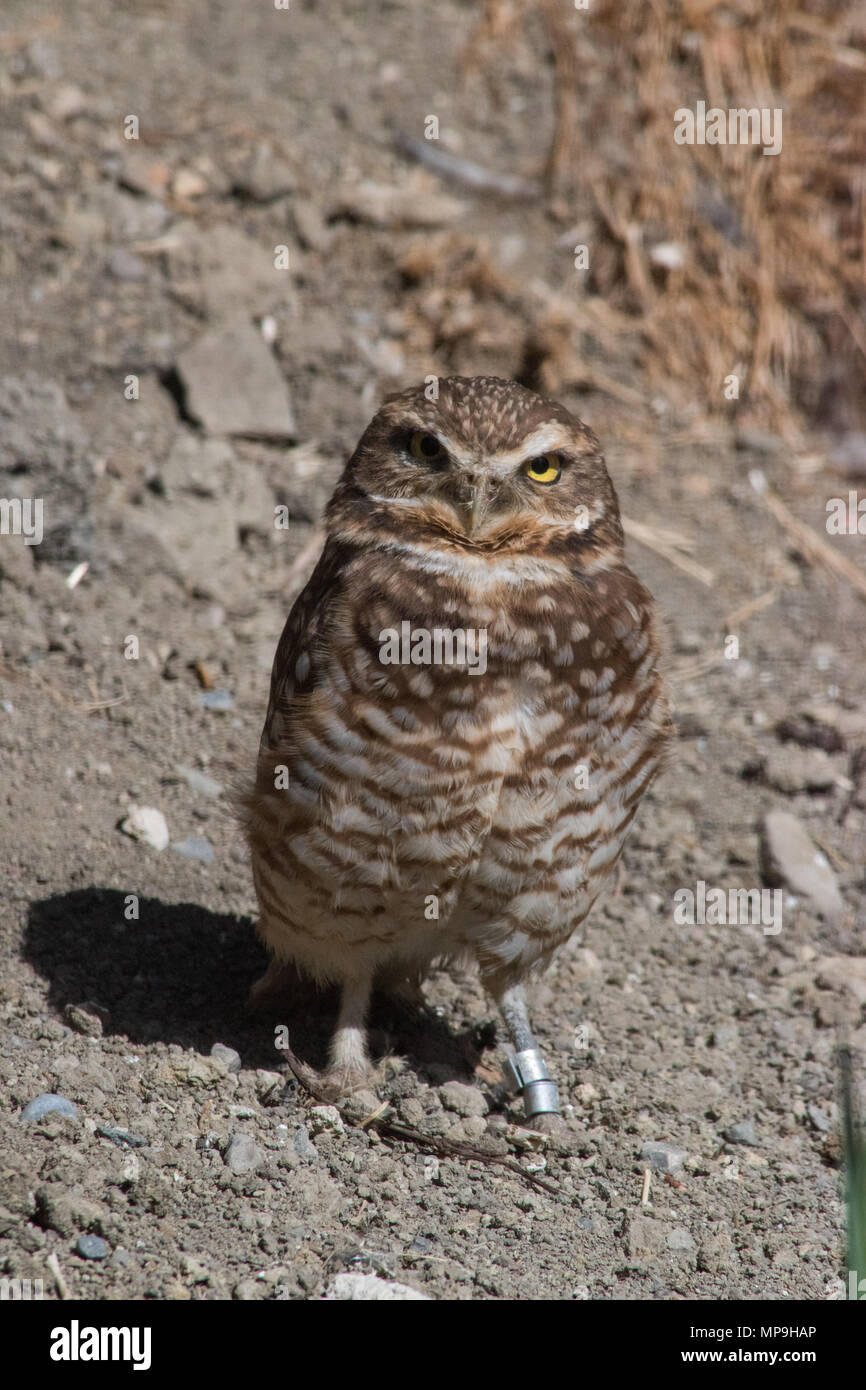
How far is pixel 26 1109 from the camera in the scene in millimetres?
3393

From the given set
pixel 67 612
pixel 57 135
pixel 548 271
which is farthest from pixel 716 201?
pixel 67 612

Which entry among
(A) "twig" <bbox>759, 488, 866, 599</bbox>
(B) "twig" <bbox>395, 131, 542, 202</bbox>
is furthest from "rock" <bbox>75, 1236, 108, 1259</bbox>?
(B) "twig" <bbox>395, 131, 542, 202</bbox>

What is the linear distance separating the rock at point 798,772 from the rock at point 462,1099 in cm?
207

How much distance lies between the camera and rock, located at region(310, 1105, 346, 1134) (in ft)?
11.9

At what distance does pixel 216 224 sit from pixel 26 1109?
4443mm

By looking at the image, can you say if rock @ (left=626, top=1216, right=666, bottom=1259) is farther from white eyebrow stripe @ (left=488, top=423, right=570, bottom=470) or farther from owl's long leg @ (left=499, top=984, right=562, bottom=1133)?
white eyebrow stripe @ (left=488, top=423, right=570, bottom=470)

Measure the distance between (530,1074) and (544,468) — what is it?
1580mm

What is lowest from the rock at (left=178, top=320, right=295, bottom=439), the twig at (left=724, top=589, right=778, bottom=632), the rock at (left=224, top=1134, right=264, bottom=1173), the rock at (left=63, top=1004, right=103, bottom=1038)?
the rock at (left=224, top=1134, right=264, bottom=1173)

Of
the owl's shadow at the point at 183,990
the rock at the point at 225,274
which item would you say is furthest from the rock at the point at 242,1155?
the rock at the point at 225,274

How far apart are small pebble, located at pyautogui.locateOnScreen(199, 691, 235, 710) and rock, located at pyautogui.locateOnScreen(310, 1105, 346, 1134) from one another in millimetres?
1863

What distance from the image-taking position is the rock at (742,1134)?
3.89 metres

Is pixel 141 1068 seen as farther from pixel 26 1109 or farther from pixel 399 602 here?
pixel 399 602

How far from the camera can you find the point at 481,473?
133 inches

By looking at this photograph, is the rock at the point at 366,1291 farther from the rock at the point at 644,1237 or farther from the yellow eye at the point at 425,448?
the yellow eye at the point at 425,448
